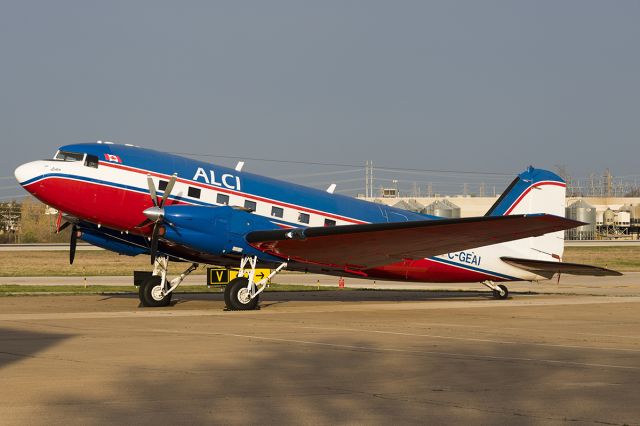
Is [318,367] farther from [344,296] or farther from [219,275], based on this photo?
[344,296]

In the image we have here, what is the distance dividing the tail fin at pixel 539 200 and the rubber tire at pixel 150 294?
12257 mm

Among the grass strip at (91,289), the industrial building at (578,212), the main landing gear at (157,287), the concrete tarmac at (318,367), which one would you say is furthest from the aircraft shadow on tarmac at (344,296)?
the industrial building at (578,212)

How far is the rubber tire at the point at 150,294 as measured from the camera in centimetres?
2822

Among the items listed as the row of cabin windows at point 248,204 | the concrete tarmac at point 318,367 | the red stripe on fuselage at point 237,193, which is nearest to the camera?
the concrete tarmac at point 318,367

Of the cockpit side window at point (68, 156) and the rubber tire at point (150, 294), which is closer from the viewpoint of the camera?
the cockpit side window at point (68, 156)

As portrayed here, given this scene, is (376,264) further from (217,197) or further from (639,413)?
(639,413)

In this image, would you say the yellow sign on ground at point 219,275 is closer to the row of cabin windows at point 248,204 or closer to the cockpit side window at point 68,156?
the row of cabin windows at point 248,204

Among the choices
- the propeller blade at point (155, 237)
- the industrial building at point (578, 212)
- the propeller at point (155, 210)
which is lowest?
the propeller blade at point (155, 237)

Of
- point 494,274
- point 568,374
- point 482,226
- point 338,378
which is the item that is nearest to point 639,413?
point 568,374

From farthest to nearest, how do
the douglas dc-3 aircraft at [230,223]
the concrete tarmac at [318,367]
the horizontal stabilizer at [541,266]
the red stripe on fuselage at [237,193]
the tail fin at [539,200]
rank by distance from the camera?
the tail fin at [539,200] → the horizontal stabilizer at [541,266] → the red stripe on fuselage at [237,193] → the douglas dc-3 aircraft at [230,223] → the concrete tarmac at [318,367]

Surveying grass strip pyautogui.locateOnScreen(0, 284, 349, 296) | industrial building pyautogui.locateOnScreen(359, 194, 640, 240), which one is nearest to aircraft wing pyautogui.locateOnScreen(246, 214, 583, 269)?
grass strip pyautogui.locateOnScreen(0, 284, 349, 296)

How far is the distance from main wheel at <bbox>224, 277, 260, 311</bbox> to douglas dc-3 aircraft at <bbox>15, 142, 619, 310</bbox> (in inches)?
1.1

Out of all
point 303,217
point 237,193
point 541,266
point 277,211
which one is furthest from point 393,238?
point 541,266

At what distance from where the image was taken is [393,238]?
2577 cm
